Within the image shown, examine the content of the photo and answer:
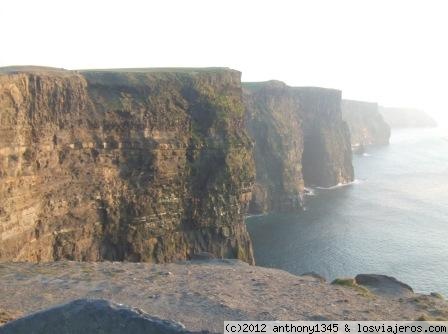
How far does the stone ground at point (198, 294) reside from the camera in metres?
26.6

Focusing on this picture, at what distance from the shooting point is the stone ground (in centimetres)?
2656

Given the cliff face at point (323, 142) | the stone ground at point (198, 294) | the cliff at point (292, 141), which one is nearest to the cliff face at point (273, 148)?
the cliff at point (292, 141)

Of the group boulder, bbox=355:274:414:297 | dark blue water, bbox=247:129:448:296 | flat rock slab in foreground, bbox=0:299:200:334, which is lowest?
dark blue water, bbox=247:129:448:296

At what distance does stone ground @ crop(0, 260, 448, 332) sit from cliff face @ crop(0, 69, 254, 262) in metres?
11.0

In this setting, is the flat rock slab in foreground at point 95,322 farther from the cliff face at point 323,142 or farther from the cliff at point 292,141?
the cliff face at point 323,142

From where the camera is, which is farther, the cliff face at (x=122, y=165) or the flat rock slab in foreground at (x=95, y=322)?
the cliff face at (x=122, y=165)

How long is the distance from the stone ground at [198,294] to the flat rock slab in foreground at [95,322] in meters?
9.66

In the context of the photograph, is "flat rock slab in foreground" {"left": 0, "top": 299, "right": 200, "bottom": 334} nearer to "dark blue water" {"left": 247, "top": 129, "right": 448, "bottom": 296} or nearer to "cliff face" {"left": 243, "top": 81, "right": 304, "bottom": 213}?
"dark blue water" {"left": 247, "top": 129, "right": 448, "bottom": 296}

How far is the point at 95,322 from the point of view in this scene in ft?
42.8

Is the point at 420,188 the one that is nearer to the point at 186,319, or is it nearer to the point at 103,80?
the point at 103,80

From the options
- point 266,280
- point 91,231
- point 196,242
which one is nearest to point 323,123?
point 196,242

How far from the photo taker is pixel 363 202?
114500 mm

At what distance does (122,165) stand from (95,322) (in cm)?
4396

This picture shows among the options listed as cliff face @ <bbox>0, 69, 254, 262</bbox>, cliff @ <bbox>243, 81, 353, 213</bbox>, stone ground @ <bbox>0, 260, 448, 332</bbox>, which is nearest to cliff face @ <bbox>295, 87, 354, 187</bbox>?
cliff @ <bbox>243, 81, 353, 213</bbox>
